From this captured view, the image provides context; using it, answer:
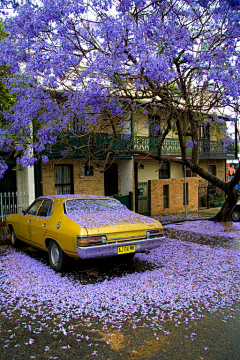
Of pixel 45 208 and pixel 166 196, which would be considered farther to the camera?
pixel 166 196

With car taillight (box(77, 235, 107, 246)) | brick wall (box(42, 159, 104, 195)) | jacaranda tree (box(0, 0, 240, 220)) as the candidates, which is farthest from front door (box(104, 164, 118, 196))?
car taillight (box(77, 235, 107, 246))

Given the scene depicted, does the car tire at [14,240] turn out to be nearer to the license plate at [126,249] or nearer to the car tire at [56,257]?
the car tire at [56,257]

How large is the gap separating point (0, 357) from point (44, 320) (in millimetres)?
866

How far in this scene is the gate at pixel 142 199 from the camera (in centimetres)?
1598

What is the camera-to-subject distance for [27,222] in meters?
7.39

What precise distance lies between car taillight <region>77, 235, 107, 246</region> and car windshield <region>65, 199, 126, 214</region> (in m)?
1.17

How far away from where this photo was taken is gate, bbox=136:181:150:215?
15981mm

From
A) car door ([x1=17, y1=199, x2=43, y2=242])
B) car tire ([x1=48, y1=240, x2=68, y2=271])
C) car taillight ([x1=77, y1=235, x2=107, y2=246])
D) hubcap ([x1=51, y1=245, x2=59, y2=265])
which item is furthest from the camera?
car door ([x1=17, y1=199, x2=43, y2=242])

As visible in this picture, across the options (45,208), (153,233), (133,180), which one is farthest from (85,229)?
(133,180)

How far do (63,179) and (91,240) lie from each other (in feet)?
31.8

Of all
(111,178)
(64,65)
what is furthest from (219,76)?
(111,178)

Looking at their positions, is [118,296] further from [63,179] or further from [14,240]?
[63,179]

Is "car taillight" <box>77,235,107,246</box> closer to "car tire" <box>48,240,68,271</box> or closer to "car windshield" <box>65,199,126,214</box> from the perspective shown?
"car tire" <box>48,240,68,271</box>

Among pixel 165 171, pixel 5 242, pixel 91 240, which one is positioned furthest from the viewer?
pixel 165 171
